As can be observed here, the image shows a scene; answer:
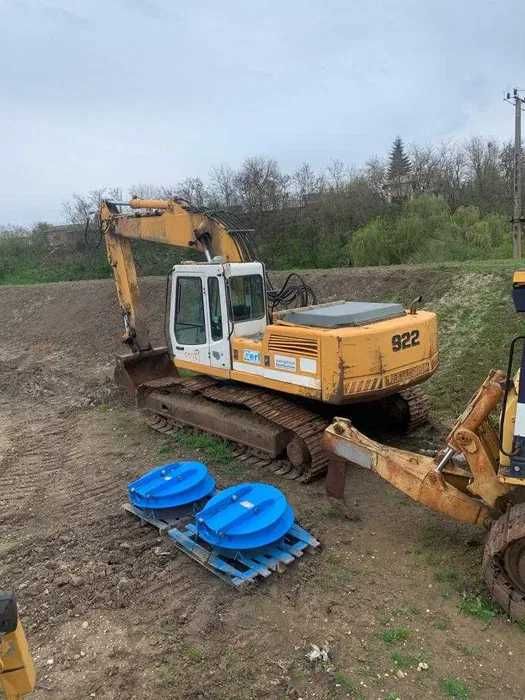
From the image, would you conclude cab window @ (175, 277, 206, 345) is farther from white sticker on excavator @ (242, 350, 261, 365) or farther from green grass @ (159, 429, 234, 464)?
green grass @ (159, 429, 234, 464)

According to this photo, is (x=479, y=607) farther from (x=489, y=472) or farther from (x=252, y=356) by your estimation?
(x=252, y=356)

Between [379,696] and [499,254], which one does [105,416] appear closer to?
[379,696]

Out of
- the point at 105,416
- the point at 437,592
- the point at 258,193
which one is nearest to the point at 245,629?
the point at 437,592

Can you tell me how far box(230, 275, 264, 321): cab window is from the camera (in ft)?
22.3

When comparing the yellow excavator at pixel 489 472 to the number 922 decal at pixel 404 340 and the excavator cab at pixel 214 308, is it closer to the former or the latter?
the number 922 decal at pixel 404 340

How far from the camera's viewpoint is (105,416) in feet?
28.7

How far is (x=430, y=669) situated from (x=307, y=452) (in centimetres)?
278

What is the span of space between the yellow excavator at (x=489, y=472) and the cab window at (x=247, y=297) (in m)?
2.58

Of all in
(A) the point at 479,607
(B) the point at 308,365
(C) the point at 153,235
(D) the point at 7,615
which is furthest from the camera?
(C) the point at 153,235

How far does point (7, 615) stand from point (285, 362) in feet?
14.0

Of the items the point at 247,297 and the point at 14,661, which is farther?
the point at 247,297

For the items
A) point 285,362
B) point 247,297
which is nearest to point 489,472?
point 285,362

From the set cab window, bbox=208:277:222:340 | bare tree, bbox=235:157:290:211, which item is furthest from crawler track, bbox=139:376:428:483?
bare tree, bbox=235:157:290:211

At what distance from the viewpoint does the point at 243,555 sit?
14.5ft
